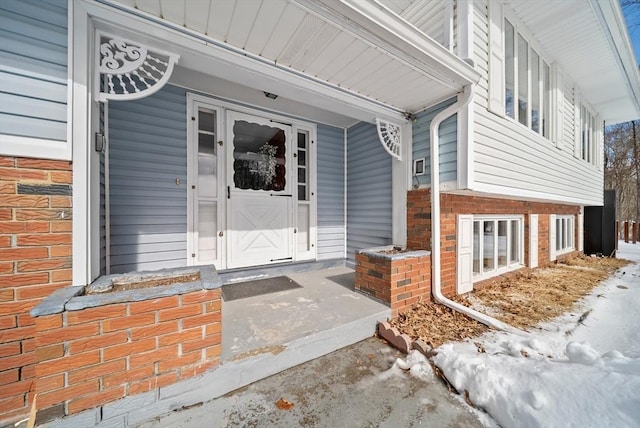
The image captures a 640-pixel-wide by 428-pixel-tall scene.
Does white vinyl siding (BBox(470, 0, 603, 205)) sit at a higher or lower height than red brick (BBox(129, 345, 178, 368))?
higher

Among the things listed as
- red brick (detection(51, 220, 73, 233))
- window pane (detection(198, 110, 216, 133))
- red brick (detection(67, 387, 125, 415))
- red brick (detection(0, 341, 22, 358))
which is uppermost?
window pane (detection(198, 110, 216, 133))

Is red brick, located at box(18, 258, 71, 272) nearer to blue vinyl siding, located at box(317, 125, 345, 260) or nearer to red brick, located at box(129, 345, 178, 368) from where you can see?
red brick, located at box(129, 345, 178, 368)

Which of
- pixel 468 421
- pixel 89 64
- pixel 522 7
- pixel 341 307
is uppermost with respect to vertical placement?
pixel 522 7

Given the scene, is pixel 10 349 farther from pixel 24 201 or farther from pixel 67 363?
pixel 24 201

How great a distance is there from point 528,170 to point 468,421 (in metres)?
4.03

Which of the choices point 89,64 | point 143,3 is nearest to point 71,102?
point 89,64

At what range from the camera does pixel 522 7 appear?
342 centimetres

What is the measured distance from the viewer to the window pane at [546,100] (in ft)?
14.7

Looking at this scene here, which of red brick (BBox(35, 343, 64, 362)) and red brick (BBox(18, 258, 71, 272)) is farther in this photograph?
red brick (BBox(18, 258, 71, 272))

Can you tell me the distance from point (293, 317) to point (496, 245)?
383cm

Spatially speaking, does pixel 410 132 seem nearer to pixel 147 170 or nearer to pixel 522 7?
pixel 522 7

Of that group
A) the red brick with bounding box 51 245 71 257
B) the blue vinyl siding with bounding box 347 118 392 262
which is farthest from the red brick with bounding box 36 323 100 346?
the blue vinyl siding with bounding box 347 118 392 262

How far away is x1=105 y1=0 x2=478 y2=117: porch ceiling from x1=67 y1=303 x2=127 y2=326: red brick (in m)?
2.03

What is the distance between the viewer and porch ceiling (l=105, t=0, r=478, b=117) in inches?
67.8
